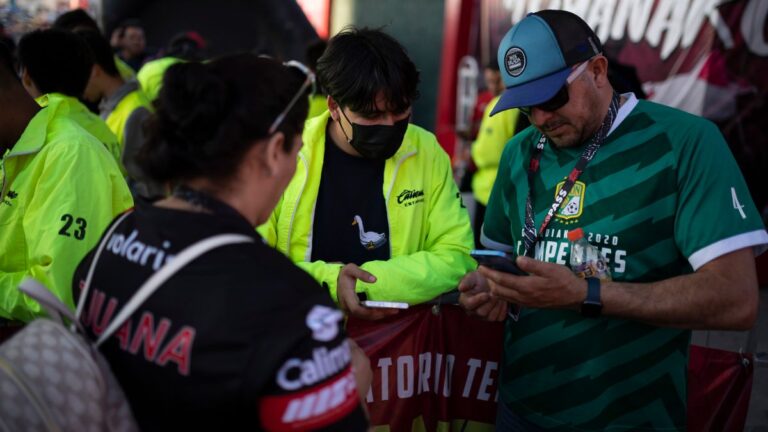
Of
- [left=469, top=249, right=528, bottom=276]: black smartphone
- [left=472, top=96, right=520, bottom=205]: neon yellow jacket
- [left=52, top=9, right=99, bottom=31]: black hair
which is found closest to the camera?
[left=469, top=249, right=528, bottom=276]: black smartphone

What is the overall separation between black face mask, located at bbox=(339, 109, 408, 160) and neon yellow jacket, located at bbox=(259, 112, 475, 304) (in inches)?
3.7

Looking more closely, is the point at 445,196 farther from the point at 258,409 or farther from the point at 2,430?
the point at 2,430

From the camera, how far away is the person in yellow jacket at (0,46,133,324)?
2.50 m

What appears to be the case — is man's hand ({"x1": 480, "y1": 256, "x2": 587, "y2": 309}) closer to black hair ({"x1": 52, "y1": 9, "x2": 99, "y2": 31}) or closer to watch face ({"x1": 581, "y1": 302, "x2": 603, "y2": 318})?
watch face ({"x1": 581, "y1": 302, "x2": 603, "y2": 318})

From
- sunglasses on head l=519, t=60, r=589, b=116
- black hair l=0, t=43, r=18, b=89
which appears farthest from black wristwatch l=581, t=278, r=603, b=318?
black hair l=0, t=43, r=18, b=89

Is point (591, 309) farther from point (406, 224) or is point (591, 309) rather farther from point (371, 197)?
point (371, 197)

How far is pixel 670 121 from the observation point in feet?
7.16

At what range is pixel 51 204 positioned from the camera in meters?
2.55

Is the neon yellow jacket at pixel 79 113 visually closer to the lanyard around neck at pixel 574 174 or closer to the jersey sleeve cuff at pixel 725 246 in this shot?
the lanyard around neck at pixel 574 174

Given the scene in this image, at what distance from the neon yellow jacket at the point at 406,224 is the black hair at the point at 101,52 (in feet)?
9.79

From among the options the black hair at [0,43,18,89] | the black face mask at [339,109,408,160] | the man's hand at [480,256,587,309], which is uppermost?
the black hair at [0,43,18,89]

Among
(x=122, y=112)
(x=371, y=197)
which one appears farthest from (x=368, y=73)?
(x=122, y=112)

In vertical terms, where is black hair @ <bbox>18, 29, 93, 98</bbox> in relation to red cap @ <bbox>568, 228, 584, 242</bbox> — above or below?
above

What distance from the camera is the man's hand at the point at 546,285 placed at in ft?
6.83
